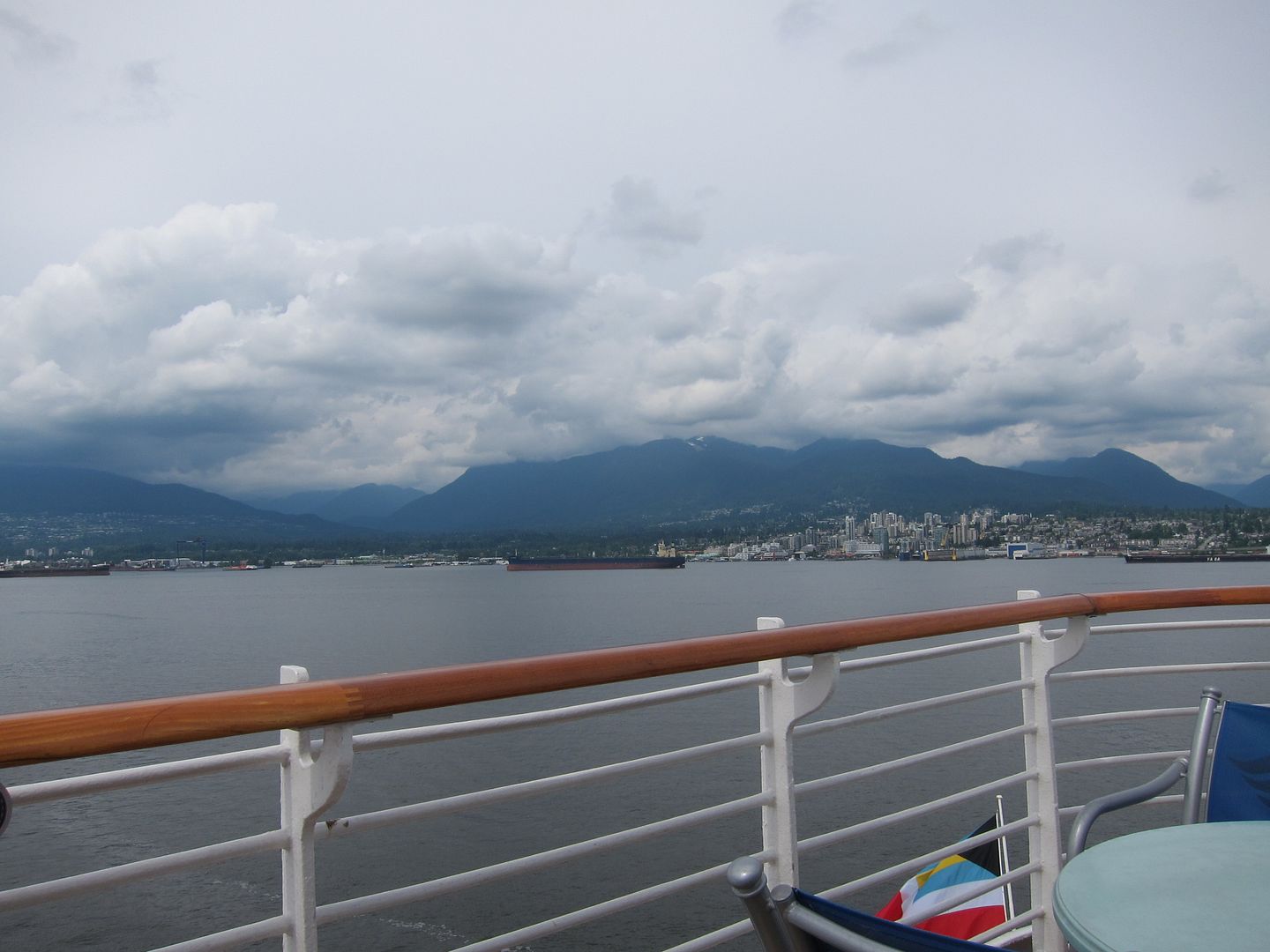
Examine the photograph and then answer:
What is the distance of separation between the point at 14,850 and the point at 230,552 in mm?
153612

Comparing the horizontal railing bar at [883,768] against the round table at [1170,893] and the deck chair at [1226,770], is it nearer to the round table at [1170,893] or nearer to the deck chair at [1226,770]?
the deck chair at [1226,770]

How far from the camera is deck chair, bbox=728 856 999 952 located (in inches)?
35.8

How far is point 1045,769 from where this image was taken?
273 centimetres

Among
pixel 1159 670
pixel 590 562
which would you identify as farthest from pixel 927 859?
pixel 590 562

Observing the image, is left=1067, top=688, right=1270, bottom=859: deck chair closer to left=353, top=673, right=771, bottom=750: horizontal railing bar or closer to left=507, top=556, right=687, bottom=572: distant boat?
left=353, top=673, right=771, bottom=750: horizontal railing bar

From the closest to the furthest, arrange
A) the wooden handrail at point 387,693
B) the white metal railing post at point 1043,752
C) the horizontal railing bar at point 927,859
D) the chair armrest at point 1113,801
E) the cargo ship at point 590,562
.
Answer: the wooden handrail at point 387,693 < the chair armrest at point 1113,801 < the horizontal railing bar at point 927,859 < the white metal railing post at point 1043,752 < the cargo ship at point 590,562

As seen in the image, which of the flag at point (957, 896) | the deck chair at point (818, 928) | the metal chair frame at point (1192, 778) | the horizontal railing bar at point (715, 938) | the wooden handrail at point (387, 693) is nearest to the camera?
the deck chair at point (818, 928)

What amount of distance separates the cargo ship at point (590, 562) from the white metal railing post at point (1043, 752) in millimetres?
99986

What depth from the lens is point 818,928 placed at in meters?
0.92

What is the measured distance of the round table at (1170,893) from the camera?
1346mm

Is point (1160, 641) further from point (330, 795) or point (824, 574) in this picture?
point (824, 574)

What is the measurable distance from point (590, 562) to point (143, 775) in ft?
360

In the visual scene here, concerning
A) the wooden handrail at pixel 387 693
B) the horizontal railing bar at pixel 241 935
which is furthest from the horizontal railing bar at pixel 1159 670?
the horizontal railing bar at pixel 241 935

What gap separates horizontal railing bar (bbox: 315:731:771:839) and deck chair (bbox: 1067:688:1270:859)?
978 millimetres
